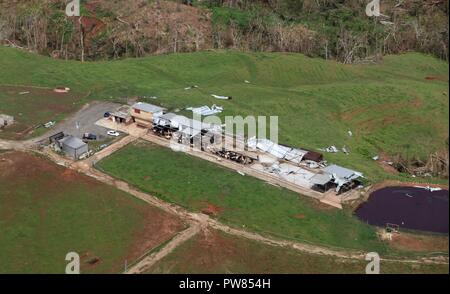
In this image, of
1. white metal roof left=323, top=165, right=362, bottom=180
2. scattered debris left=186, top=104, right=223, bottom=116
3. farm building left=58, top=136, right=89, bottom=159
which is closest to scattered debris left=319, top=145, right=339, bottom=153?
white metal roof left=323, top=165, right=362, bottom=180

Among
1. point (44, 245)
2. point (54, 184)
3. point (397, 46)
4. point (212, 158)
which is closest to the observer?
point (44, 245)

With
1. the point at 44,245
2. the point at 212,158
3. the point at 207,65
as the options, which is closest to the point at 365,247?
the point at 212,158

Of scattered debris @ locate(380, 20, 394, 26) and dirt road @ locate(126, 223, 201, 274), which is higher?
scattered debris @ locate(380, 20, 394, 26)

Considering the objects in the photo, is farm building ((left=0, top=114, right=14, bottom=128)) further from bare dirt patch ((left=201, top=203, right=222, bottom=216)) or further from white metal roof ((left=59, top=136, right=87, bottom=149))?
bare dirt patch ((left=201, top=203, right=222, bottom=216))

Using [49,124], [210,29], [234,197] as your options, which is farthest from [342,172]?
[210,29]

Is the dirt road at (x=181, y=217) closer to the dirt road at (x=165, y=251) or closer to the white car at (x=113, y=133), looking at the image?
the dirt road at (x=165, y=251)

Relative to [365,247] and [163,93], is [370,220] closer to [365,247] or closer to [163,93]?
[365,247]

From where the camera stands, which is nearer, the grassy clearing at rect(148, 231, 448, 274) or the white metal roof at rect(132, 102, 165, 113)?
the grassy clearing at rect(148, 231, 448, 274)
